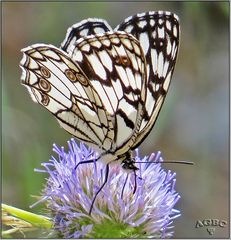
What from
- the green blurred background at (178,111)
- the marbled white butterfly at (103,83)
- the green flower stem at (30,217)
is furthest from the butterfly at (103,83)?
the green blurred background at (178,111)

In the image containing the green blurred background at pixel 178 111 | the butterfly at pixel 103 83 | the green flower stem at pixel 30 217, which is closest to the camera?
the green flower stem at pixel 30 217

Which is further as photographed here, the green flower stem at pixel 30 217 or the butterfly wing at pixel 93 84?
the butterfly wing at pixel 93 84

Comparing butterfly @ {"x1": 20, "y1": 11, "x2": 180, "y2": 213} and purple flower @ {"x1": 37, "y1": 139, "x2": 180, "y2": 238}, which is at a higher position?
butterfly @ {"x1": 20, "y1": 11, "x2": 180, "y2": 213}

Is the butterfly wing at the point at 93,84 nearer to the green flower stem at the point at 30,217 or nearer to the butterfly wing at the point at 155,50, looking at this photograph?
the butterfly wing at the point at 155,50

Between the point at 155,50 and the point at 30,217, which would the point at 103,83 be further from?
the point at 30,217

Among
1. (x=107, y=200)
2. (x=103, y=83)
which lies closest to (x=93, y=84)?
(x=103, y=83)

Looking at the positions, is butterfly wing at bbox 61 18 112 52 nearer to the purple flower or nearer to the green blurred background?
the purple flower

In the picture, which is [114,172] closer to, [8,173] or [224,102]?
[8,173]

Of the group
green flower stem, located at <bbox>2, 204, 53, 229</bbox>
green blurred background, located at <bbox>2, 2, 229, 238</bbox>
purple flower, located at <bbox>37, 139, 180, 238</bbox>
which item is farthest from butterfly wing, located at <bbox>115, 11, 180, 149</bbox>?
green blurred background, located at <bbox>2, 2, 229, 238</bbox>
